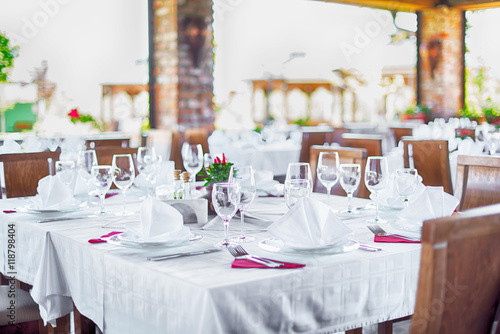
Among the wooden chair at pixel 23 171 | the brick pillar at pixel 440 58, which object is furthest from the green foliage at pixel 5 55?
the brick pillar at pixel 440 58

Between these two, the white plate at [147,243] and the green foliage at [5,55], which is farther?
the green foliage at [5,55]

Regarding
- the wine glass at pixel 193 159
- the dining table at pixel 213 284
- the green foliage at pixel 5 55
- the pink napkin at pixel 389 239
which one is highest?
the green foliage at pixel 5 55

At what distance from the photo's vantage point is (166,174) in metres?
2.61

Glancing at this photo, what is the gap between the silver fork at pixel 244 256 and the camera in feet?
4.48

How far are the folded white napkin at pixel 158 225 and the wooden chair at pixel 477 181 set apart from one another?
4.59 feet

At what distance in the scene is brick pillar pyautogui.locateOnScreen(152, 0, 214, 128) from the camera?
6766mm

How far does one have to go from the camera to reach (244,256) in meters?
1.46

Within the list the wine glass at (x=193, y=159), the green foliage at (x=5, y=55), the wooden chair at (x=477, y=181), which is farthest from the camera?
the green foliage at (x=5, y=55)

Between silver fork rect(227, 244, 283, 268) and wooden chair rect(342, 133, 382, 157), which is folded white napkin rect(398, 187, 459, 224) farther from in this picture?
wooden chair rect(342, 133, 382, 157)

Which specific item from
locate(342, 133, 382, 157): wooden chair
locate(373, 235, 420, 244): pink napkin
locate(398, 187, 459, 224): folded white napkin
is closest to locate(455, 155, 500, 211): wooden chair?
locate(398, 187, 459, 224): folded white napkin

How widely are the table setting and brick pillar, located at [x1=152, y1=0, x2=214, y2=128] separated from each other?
4.98 meters

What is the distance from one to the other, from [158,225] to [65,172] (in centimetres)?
93

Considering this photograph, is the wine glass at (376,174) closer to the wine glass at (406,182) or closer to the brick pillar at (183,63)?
the wine glass at (406,182)

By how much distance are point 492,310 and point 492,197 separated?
4.27ft
